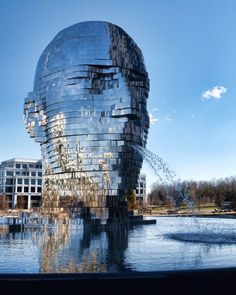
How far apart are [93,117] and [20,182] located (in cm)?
9017

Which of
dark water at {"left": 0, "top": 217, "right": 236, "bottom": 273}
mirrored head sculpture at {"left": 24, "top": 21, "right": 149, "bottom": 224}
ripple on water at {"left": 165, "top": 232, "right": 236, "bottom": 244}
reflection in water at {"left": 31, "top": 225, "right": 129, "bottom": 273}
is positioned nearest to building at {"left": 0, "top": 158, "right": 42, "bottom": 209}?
mirrored head sculpture at {"left": 24, "top": 21, "right": 149, "bottom": 224}

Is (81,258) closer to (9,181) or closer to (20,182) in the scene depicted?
(20,182)

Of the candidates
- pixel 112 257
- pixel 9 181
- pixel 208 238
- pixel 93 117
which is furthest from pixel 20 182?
pixel 112 257

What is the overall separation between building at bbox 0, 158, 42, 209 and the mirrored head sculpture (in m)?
85.9

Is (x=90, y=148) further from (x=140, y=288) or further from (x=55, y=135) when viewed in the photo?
(x=140, y=288)

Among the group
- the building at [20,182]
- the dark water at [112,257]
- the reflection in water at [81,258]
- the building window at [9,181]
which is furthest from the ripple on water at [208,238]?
the building window at [9,181]

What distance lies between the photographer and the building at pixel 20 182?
10725 centimetres

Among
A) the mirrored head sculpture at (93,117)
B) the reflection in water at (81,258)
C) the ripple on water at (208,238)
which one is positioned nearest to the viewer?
the reflection in water at (81,258)

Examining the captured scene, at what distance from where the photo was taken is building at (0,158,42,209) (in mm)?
107250

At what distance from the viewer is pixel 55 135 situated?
2327 centimetres

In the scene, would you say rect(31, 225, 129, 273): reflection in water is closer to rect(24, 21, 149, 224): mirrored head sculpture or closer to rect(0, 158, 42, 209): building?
rect(24, 21, 149, 224): mirrored head sculpture

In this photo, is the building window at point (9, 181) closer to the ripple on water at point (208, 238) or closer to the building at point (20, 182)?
the building at point (20, 182)

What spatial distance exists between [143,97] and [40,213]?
916cm

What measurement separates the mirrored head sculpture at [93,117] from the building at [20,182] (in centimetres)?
8592
